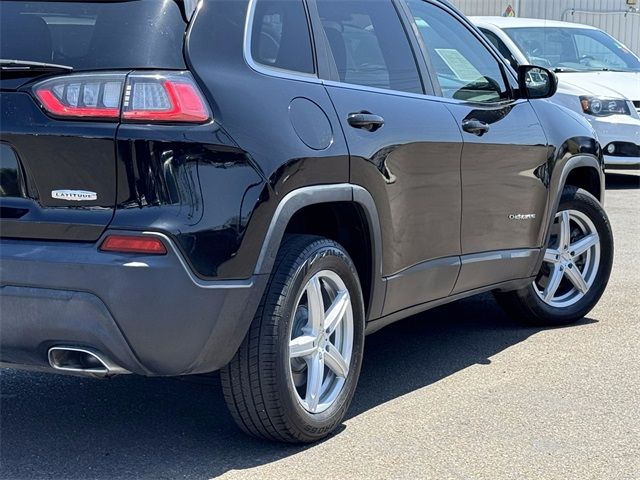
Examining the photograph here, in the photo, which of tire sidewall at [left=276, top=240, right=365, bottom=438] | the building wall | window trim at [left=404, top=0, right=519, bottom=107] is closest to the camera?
tire sidewall at [left=276, top=240, right=365, bottom=438]

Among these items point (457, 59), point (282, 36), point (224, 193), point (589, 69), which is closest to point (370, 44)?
point (282, 36)

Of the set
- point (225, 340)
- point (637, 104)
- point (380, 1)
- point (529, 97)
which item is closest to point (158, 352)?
point (225, 340)

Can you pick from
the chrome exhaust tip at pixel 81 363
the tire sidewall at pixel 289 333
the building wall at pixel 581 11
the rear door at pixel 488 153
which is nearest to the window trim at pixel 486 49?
the rear door at pixel 488 153

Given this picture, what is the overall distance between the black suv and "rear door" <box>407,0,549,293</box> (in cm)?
20

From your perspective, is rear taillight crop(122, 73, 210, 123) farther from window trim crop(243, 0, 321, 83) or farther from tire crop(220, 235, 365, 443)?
tire crop(220, 235, 365, 443)

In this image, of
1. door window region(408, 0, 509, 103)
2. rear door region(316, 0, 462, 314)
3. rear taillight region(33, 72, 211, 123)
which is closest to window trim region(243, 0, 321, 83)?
rear door region(316, 0, 462, 314)

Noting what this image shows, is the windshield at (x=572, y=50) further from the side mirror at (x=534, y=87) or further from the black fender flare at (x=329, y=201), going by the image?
the black fender flare at (x=329, y=201)

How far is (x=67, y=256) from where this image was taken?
3.47 m

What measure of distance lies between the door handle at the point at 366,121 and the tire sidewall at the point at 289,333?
469 millimetres

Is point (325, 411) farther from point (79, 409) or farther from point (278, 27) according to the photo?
point (278, 27)

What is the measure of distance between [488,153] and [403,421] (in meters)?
1.40

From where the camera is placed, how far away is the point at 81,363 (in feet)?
11.9

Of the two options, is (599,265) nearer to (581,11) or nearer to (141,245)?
(141,245)

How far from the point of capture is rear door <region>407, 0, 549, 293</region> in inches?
199
